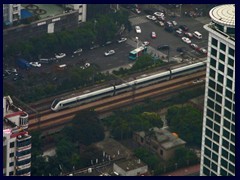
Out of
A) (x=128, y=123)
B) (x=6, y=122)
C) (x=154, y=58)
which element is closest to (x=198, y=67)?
(x=154, y=58)

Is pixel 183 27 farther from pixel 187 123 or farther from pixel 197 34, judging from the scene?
pixel 187 123

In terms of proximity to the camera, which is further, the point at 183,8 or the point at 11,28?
the point at 183,8

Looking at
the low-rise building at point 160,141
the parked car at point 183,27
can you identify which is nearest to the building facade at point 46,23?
the parked car at point 183,27

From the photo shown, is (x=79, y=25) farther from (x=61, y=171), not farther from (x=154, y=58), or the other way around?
(x=61, y=171)

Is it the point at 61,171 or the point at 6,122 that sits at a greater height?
the point at 6,122

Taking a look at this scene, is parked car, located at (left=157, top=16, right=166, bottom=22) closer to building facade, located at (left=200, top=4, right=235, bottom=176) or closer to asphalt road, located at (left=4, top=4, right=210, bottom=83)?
asphalt road, located at (left=4, top=4, right=210, bottom=83)

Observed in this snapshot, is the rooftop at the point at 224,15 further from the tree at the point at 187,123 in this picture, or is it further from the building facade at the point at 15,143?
the tree at the point at 187,123
